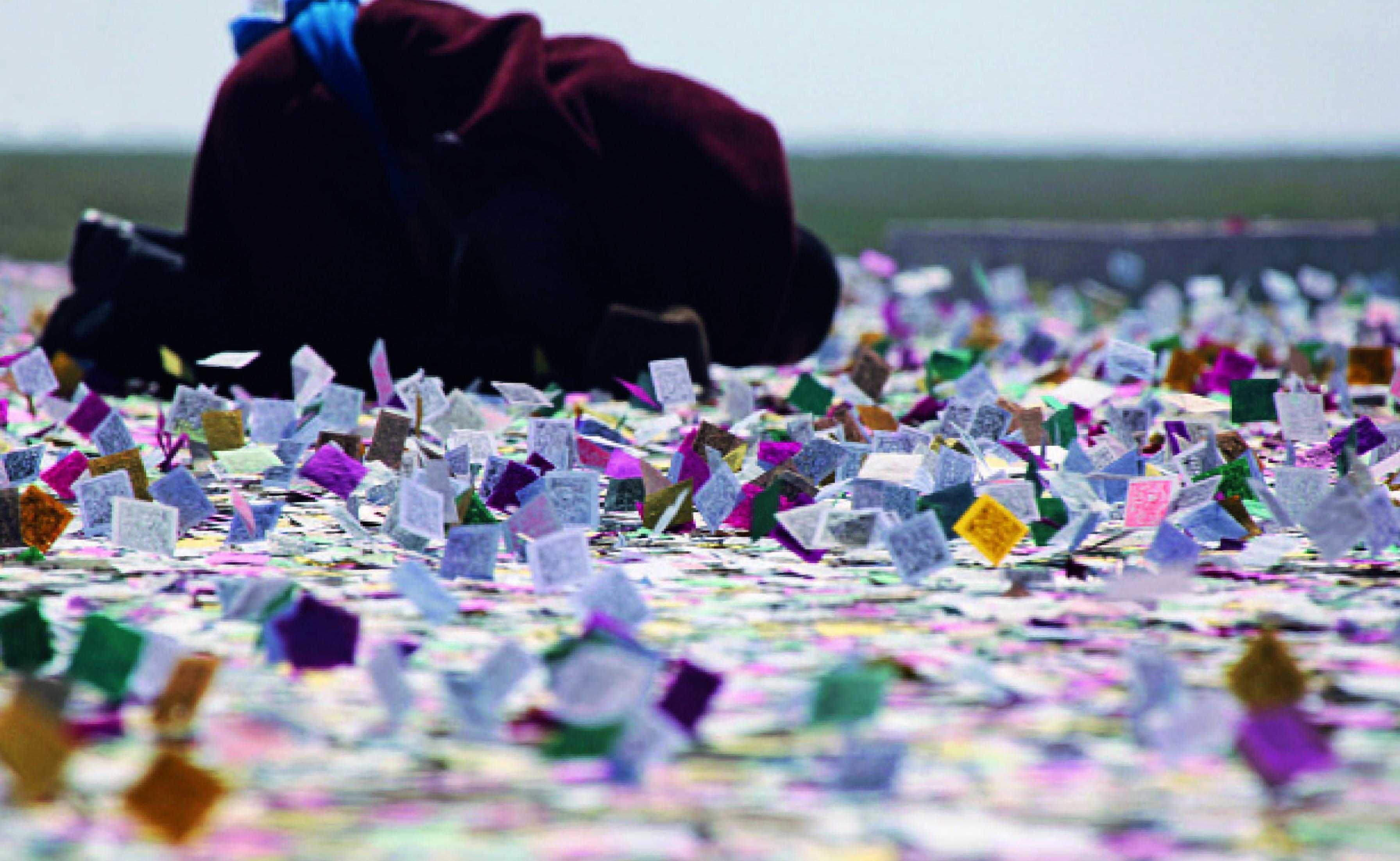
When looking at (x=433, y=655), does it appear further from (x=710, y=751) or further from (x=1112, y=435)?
(x=1112, y=435)

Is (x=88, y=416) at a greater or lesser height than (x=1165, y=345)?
lesser

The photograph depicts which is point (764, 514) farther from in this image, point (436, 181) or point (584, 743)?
point (436, 181)

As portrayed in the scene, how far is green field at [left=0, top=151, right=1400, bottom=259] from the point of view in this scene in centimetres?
1375

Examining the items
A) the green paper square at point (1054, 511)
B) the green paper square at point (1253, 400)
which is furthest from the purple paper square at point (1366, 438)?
the green paper square at point (1054, 511)

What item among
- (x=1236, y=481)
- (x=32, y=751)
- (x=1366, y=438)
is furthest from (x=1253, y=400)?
(x=32, y=751)

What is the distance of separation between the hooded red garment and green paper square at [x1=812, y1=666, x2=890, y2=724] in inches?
69.6

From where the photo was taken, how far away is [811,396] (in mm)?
2688

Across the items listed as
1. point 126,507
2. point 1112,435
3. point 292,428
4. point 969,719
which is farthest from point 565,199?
point 969,719

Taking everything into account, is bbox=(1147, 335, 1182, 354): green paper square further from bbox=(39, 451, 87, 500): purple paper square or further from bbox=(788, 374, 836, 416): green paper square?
bbox=(39, 451, 87, 500): purple paper square

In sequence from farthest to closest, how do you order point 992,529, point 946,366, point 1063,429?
point 946,366
point 1063,429
point 992,529

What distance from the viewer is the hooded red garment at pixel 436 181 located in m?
2.68

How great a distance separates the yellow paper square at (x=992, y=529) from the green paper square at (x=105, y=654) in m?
0.79

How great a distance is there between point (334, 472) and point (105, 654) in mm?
826

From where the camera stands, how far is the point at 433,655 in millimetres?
1212
